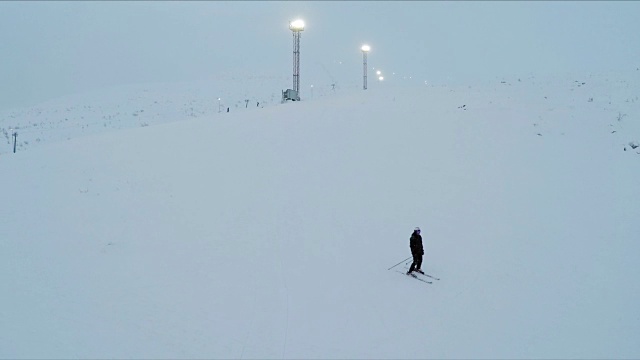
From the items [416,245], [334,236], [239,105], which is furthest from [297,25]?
[416,245]

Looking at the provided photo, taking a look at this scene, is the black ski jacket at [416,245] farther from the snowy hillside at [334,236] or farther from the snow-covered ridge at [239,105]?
the snow-covered ridge at [239,105]

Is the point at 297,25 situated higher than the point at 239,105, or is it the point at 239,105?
the point at 297,25

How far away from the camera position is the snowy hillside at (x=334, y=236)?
8.87m

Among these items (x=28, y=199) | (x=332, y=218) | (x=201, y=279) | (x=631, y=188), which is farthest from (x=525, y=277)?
(x=28, y=199)

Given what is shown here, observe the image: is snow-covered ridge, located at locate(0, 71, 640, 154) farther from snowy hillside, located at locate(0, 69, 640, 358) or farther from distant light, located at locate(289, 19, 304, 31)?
distant light, located at locate(289, 19, 304, 31)

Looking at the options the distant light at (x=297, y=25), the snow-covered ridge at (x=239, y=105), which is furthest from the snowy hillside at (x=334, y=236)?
the distant light at (x=297, y=25)

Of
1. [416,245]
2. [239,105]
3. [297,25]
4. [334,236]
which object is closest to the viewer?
[416,245]

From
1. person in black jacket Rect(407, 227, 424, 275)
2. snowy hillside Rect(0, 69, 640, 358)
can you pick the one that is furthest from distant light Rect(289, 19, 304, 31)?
person in black jacket Rect(407, 227, 424, 275)

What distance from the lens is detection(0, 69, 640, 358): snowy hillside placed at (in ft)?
29.1

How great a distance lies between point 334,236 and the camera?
1292cm

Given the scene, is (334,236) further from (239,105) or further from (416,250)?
(239,105)

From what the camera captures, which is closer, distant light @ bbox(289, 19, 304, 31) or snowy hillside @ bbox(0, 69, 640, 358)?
snowy hillside @ bbox(0, 69, 640, 358)

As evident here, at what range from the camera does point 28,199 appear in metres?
14.6

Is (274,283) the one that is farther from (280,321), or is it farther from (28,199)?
(28,199)
